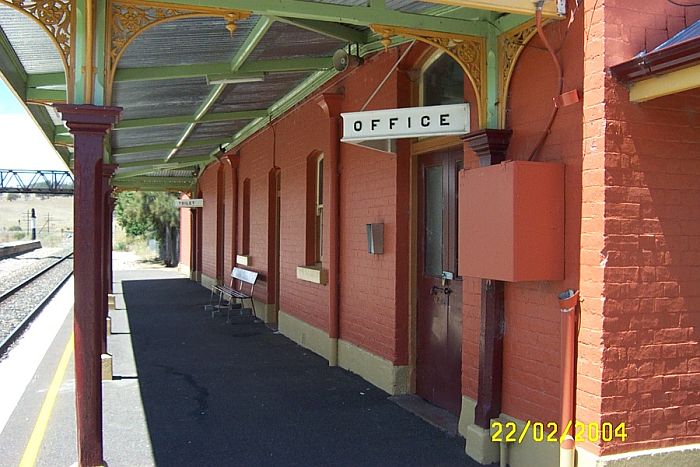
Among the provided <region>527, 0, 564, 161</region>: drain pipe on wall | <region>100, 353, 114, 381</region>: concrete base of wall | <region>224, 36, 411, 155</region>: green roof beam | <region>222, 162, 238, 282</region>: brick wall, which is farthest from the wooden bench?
<region>527, 0, 564, 161</region>: drain pipe on wall

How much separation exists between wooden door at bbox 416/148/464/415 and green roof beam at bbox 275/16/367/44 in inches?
60.9

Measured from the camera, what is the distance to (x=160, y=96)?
8625 mm

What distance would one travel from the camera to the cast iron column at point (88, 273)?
172 inches

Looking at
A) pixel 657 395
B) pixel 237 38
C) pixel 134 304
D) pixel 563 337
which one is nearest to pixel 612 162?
pixel 563 337

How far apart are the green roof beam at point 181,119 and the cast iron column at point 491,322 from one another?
6195 millimetres

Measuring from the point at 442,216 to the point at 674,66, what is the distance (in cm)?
290

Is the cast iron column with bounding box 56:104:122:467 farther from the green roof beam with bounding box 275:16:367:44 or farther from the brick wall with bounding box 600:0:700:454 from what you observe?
the brick wall with bounding box 600:0:700:454

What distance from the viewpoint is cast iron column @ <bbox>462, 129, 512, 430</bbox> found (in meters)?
4.88

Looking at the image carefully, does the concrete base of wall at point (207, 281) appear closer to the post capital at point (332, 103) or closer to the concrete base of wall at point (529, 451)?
the post capital at point (332, 103)

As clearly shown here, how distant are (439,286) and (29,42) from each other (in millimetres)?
4474

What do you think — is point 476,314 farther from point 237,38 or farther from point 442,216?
point 237,38

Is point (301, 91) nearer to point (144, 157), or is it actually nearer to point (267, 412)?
point (267, 412)

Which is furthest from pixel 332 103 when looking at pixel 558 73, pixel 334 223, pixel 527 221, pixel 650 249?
pixel 650 249

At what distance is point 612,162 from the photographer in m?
3.92
